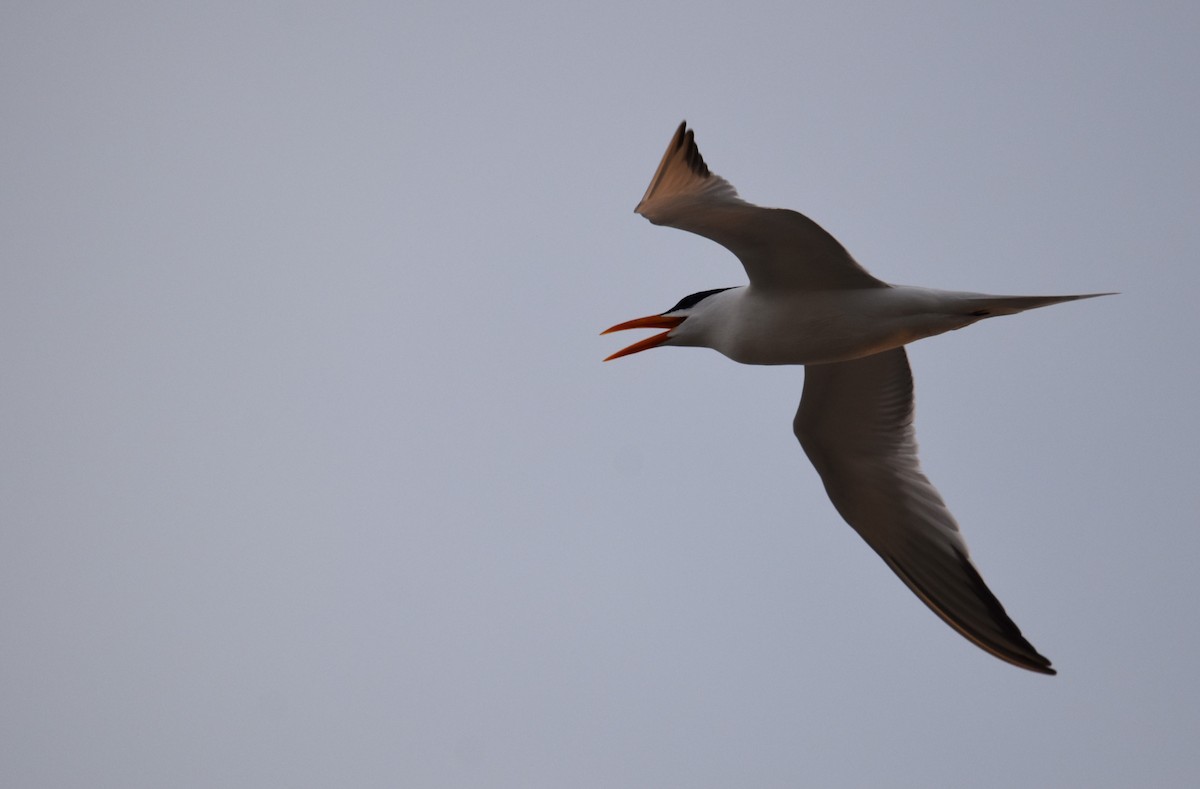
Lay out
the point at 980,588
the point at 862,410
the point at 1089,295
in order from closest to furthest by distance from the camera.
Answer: the point at 1089,295 → the point at 980,588 → the point at 862,410

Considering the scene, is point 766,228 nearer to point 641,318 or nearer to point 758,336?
point 758,336

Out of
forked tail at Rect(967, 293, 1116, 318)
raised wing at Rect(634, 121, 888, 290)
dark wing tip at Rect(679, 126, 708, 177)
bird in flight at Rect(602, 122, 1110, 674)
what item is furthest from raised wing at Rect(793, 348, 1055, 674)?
dark wing tip at Rect(679, 126, 708, 177)

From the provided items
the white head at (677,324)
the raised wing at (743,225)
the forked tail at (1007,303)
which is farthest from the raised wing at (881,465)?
the forked tail at (1007,303)

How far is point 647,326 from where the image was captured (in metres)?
8.16

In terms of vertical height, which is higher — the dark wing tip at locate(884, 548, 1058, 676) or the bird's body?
the bird's body

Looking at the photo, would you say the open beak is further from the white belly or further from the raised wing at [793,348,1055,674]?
the raised wing at [793,348,1055,674]

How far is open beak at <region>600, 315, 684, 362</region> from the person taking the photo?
8.08 m

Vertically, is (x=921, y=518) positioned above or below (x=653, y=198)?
below

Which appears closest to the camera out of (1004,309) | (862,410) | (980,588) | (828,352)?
(1004,309)

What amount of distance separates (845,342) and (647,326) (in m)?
1.54

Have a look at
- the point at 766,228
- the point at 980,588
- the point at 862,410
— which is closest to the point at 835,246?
the point at 766,228

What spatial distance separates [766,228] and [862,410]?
2298 millimetres

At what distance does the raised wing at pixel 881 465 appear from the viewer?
8266 millimetres

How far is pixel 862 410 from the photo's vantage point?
859 centimetres
